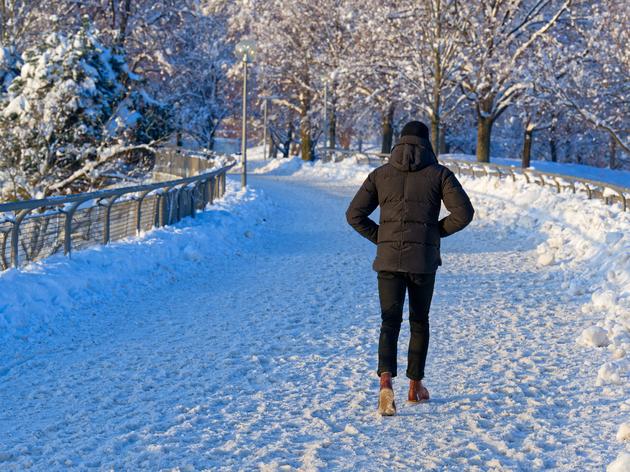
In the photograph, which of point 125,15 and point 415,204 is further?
point 125,15

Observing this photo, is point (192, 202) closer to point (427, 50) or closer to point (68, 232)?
point (68, 232)

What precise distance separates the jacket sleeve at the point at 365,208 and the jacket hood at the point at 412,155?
0.81 ft

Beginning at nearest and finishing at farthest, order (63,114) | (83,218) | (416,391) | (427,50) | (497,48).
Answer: (416,391)
(83,218)
(63,114)
(497,48)
(427,50)

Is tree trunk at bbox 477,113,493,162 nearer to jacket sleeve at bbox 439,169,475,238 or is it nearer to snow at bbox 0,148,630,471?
snow at bbox 0,148,630,471

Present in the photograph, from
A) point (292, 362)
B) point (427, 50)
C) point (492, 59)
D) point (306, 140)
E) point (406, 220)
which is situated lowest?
point (292, 362)

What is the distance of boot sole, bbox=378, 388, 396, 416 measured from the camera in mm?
5676

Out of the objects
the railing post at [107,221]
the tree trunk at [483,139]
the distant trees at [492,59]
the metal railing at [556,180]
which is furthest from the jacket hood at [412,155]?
the tree trunk at [483,139]

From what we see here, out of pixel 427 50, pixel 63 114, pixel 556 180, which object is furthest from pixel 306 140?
pixel 556 180

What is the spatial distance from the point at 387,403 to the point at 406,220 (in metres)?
1.24

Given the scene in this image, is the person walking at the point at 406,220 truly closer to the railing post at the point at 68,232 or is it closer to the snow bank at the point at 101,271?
the snow bank at the point at 101,271

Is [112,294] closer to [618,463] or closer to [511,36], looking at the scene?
[618,463]

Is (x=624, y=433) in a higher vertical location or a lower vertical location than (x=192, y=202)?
lower

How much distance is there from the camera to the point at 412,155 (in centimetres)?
558

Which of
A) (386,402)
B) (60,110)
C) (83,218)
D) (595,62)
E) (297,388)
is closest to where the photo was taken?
(386,402)
